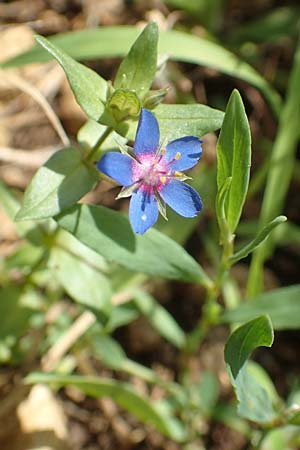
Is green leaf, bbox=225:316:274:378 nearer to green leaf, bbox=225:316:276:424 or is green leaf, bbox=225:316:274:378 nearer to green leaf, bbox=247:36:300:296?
green leaf, bbox=225:316:276:424

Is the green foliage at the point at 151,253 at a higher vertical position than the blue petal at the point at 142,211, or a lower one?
lower

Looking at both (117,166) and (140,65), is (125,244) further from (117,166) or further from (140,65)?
(140,65)

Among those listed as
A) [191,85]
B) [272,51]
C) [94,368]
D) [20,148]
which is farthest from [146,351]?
[272,51]

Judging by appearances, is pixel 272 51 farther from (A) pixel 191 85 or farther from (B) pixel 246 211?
(B) pixel 246 211

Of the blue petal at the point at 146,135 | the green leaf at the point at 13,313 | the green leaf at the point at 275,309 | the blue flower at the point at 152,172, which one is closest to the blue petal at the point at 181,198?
the blue flower at the point at 152,172

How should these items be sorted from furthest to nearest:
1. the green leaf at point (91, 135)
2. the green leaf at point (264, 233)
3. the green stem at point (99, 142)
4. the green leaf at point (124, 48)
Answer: the green leaf at point (124, 48)
the green leaf at point (91, 135)
the green stem at point (99, 142)
the green leaf at point (264, 233)

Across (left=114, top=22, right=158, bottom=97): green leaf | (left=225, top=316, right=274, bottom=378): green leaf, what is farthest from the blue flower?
(left=225, top=316, right=274, bottom=378): green leaf

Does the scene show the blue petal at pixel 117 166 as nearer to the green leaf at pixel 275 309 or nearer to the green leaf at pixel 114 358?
the green leaf at pixel 275 309
